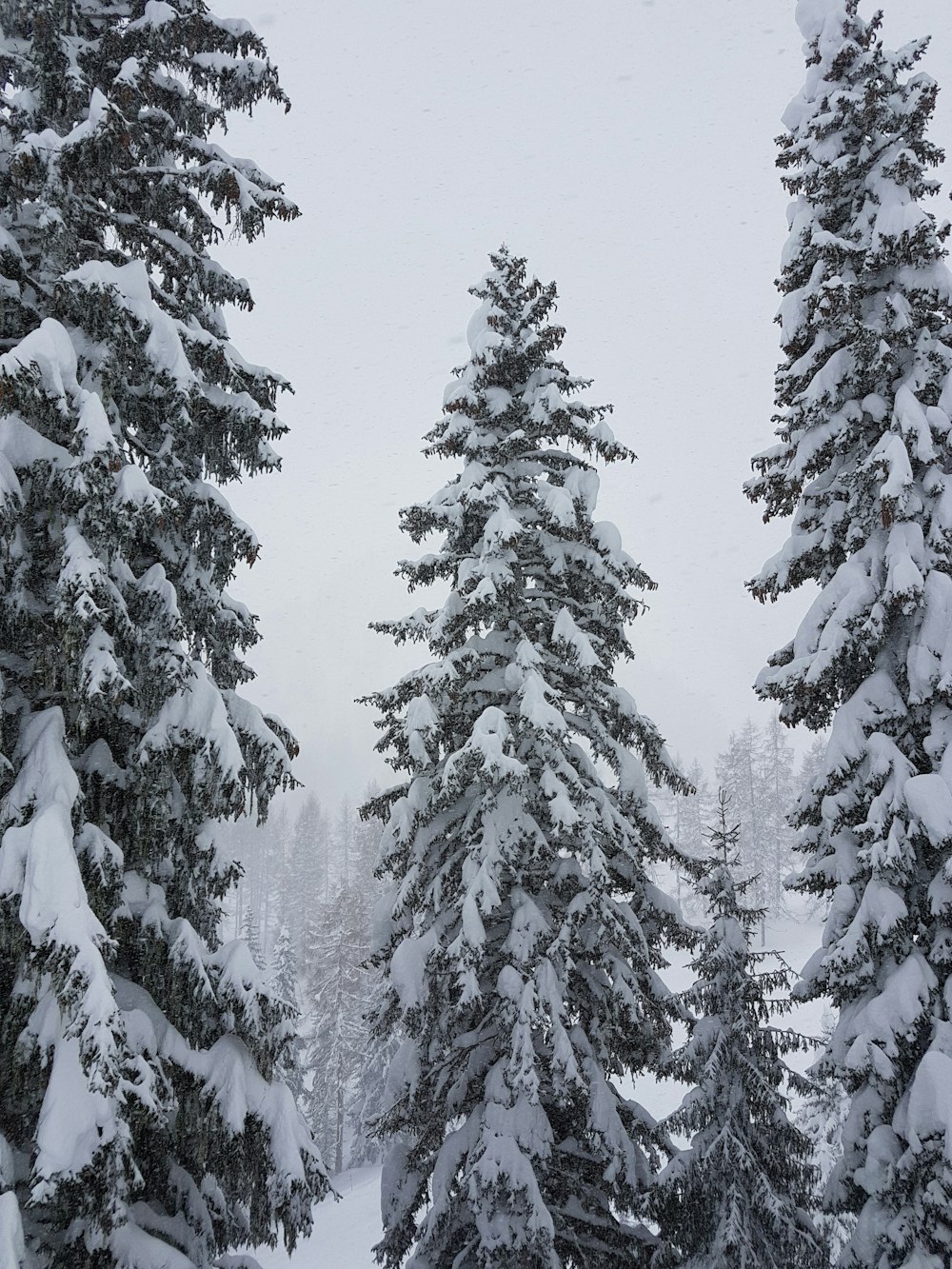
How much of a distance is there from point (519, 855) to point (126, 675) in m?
5.66

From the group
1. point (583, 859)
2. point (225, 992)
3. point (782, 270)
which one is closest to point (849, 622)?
point (583, 859)

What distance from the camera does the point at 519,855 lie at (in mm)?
10320

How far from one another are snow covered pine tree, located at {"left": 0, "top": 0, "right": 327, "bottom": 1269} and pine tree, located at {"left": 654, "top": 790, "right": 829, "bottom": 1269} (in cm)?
595

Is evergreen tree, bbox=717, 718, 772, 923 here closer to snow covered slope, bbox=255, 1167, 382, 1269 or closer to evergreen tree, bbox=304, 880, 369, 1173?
evergreen tree, bbox=304, 880, 369, 1173

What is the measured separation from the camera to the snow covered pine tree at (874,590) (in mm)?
8008

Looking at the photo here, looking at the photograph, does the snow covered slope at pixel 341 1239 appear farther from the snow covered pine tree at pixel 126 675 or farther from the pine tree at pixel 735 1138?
the snow covered pine tree at pixel 126 675

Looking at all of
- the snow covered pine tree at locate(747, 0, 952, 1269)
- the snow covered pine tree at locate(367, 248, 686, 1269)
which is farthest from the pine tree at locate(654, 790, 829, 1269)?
the snow covered pine tree at locate(747, 0, 952, 1269)

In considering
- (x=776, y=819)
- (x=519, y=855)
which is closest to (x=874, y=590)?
(x=519, y=855)

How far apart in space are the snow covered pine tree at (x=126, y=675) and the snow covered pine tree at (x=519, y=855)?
130 inches

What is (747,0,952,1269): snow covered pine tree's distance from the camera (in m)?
8.01

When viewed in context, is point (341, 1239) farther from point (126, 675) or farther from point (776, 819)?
point (776, 819)

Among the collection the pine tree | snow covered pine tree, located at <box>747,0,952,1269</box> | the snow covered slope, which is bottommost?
the snow covered slope

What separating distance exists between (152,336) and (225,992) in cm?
516

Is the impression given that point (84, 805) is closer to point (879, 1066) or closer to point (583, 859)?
point (583, 859)
